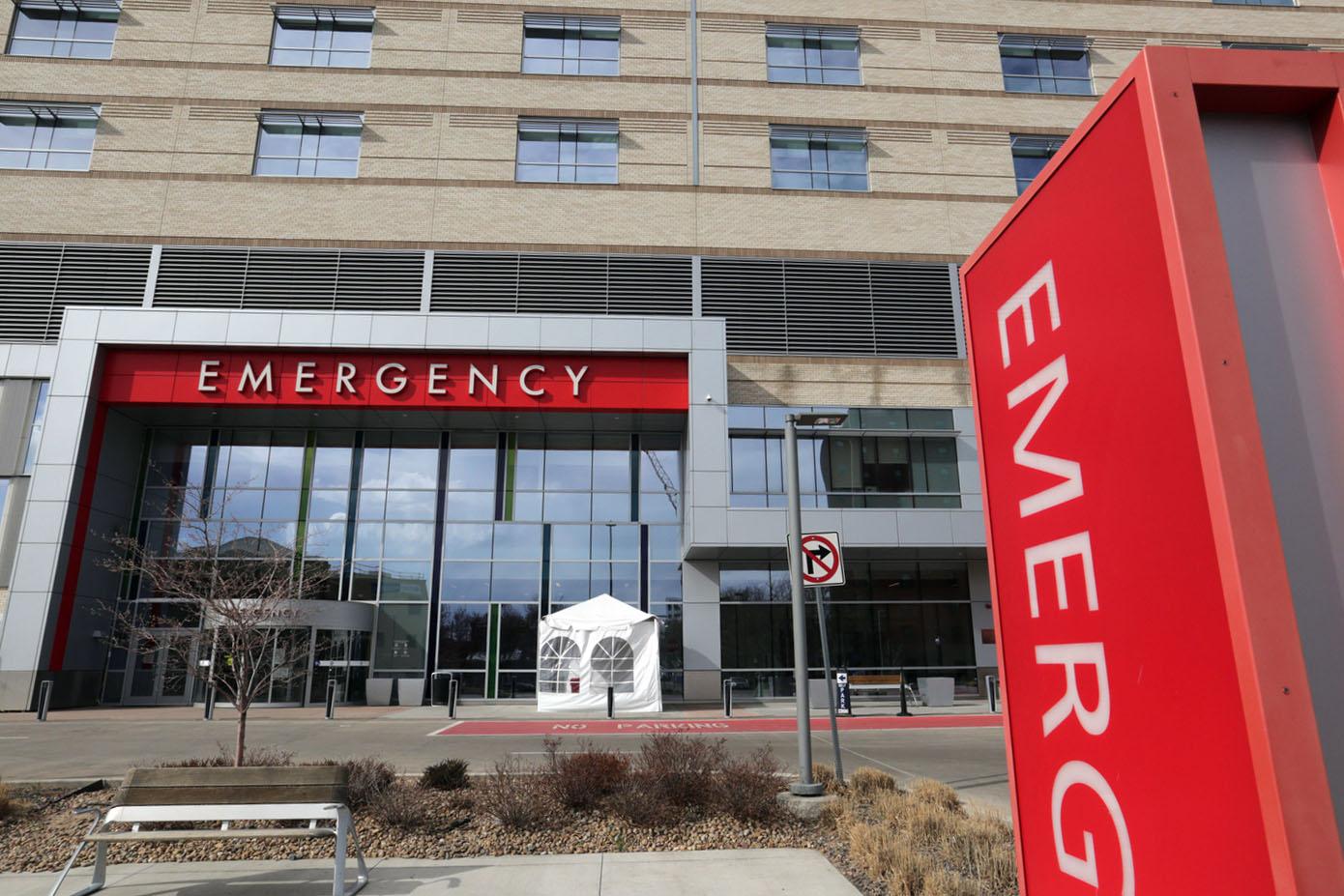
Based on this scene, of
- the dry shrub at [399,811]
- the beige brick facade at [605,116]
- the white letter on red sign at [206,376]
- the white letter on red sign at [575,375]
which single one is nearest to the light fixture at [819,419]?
the dry shrub at [399,811]

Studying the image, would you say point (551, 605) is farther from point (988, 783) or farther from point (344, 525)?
point (988, 783)

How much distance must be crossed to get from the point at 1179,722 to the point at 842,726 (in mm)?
16481

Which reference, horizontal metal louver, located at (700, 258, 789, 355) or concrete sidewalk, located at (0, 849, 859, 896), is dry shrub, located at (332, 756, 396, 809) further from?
horizontal metal louver, located at (700, 258, 789, 355)

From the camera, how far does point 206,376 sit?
22.2 meters

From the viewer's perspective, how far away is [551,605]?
78.1 feet

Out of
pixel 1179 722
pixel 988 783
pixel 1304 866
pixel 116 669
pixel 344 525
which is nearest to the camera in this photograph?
pixel 1304 866

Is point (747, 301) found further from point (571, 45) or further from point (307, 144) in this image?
point (307, 144)

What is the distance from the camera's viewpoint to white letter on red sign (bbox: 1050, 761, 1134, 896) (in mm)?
1612

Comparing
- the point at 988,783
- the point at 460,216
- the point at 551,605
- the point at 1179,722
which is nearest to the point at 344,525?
the point at 551,605

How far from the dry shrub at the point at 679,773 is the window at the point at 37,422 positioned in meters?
22.0

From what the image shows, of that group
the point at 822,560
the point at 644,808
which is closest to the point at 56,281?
the point at 822,560

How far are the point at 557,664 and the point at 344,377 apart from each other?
10386mm

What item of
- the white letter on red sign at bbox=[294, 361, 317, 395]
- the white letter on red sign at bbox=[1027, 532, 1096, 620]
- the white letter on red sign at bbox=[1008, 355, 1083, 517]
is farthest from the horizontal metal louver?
the white letter on red sign at bbox=[1027, 532, 1096, 620]

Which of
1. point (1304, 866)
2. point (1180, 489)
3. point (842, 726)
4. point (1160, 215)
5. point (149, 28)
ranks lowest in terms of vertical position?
point (842, 726)
